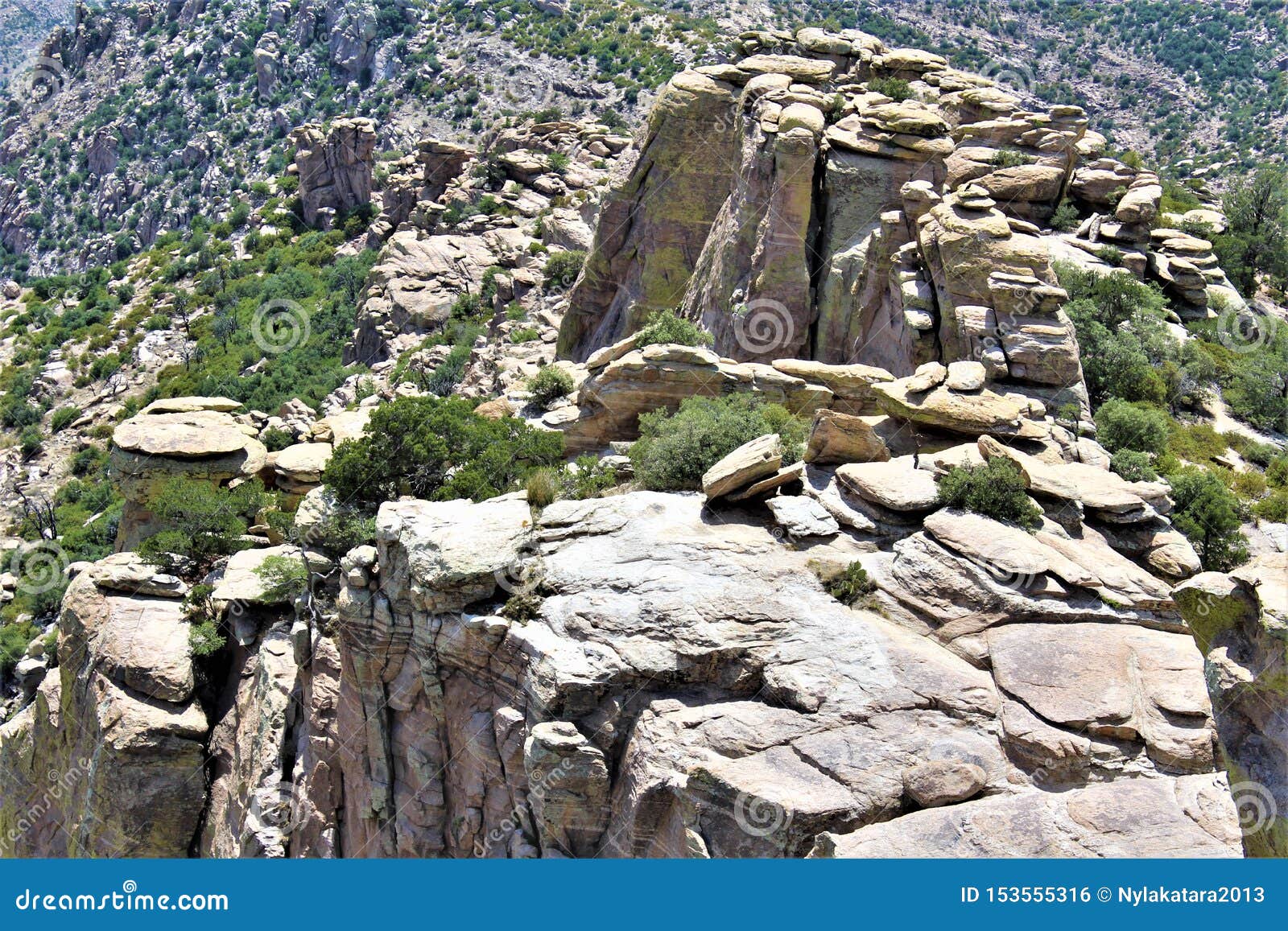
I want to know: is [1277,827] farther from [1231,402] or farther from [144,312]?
[144,312]

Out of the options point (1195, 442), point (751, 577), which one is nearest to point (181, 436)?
point (751, 577)

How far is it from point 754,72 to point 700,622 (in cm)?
2841

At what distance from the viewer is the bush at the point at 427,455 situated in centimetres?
2536

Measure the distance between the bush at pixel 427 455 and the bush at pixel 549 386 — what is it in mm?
3644

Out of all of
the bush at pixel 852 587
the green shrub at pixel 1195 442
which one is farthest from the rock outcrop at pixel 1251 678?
the green shrub at pixel 1195 442

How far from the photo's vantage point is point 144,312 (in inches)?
3442

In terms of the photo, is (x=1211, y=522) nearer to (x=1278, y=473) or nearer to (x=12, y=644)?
(x=1278, y=473)

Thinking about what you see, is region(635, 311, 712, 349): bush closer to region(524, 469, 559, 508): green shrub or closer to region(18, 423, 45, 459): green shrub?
region(524, 469, 559, 508): green shrub

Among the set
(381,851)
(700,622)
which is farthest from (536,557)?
(381,851)

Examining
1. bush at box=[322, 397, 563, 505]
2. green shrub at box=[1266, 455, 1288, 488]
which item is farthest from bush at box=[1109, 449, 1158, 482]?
bush at box=[322, 397, 563, 505]

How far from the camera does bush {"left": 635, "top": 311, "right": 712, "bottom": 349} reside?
3164cm

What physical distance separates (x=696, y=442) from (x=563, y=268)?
3958cm

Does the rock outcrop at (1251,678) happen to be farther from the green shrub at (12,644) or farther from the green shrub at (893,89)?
the green shrub at (12,644)

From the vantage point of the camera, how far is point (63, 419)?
73.6 meters
